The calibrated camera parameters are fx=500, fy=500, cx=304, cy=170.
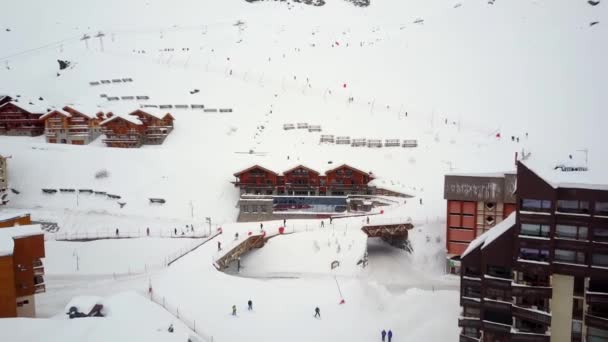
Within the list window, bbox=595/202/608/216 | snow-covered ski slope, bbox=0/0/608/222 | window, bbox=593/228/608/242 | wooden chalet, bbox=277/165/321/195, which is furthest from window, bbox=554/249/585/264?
wooden chalet, bbox=277/165/321/195

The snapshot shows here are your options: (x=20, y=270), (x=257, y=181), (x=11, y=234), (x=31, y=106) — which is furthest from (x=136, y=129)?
(x=20, y=270)

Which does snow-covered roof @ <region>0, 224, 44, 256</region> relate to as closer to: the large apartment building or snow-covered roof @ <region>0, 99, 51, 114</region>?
the large apartment building

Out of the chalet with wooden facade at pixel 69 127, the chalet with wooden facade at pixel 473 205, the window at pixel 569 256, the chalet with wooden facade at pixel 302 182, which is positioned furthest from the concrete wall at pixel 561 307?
the chalet with wooden facade at pixel 69 127

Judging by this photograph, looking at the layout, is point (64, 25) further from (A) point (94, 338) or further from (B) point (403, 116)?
(A) point (94, 338)

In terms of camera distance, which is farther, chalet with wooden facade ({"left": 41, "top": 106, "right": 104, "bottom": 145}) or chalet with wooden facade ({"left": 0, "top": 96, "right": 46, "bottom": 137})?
chalet with wooden facade ({"left": 0, "top": 96, "right": 46, "bottom": 137})

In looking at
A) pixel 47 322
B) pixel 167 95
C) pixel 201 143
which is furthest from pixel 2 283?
pixel 167 95

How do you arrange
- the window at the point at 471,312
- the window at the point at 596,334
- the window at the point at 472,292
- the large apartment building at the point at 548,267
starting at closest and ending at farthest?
the window at the point at 596,334 < the large apartment building at the point at 548,267 < the window at the point at 472,292 < the window at the point at 471,312

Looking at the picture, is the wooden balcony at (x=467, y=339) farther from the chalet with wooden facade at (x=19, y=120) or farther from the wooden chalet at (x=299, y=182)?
the chalet with wooden facade at (x=19, y=120)
